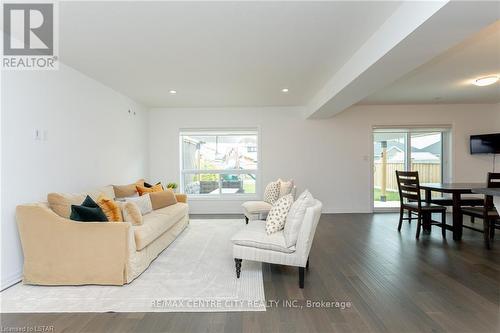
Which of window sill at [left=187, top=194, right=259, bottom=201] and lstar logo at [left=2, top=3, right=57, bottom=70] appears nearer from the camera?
lstar logo at [left=2, top=3, right=57, bottom=70]

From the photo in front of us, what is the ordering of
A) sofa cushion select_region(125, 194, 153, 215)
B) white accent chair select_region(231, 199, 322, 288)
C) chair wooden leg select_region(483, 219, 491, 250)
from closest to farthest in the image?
white accent chair select_region(231, 199, 322, 288) → chair wooden leg select_region(483, 219, 491, 250) → sofa cushion select_region(125, 194, 153, 215)

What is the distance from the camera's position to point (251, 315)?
206 cm

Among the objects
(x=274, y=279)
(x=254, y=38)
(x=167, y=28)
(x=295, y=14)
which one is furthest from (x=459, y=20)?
(x=274, y=279)

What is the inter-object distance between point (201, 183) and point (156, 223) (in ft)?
10.2

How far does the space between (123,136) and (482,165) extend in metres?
7.76

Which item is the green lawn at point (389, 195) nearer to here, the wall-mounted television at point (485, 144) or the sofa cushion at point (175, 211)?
the wall-mounted television at point (485, 144)

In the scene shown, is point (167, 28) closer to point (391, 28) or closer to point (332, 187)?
point (391, 28)

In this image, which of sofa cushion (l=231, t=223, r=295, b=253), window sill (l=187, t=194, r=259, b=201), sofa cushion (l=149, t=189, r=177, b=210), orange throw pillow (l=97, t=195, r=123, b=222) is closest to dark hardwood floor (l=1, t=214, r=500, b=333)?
sofa cushion (l=231, t=223, r=295, b=253)

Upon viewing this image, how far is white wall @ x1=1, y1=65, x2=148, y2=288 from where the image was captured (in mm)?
2633

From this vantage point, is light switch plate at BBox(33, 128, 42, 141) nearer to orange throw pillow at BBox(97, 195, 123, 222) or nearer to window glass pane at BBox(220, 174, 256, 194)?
orange throw pillow at BBox(97, 195, 123, 222)

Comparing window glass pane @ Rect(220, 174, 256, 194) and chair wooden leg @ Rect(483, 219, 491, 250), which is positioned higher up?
window glass pane @ Rect(220, 174, 256, 194)

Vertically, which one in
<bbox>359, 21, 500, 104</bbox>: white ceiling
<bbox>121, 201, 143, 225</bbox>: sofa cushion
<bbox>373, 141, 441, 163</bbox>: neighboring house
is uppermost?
<bbox>359, 21, 500, 104</bbox>: white ceiling

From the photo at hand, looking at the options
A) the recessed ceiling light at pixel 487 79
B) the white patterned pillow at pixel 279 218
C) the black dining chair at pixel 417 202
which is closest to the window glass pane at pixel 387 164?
the black dining chair at pixel 417 202

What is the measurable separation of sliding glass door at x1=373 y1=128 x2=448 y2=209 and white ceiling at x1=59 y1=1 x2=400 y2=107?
9.48 feet
